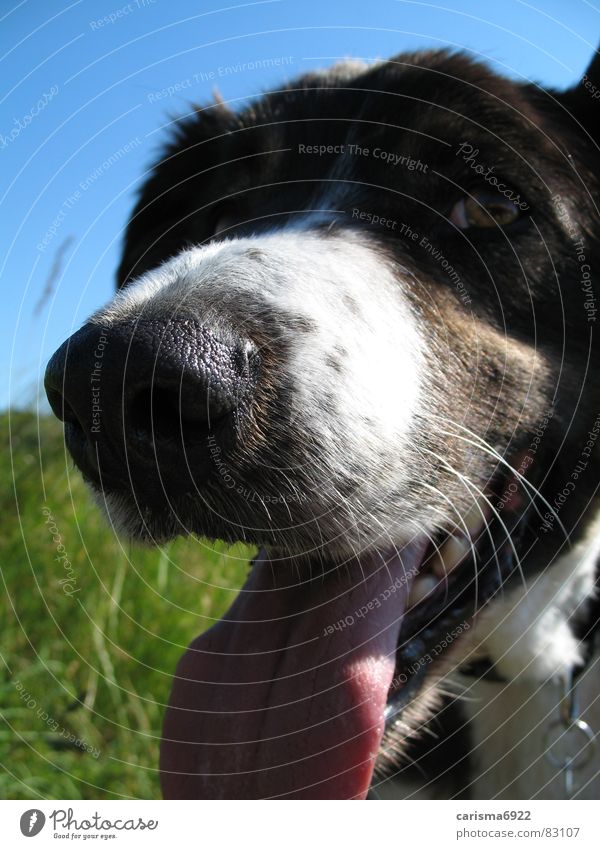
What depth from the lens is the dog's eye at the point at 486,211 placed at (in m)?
2.18

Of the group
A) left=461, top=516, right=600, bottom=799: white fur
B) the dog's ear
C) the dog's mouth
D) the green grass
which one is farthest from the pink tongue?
the dog's ear

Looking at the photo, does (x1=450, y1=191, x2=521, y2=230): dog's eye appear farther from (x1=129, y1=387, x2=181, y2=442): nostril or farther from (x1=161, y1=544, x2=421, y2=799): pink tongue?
(x1=129, y1=387, x2=181, y2=442): nostril

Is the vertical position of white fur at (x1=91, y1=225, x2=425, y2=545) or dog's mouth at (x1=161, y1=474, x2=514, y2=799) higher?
white fur at (x1=91, y1=225, x2=425, y2=545)

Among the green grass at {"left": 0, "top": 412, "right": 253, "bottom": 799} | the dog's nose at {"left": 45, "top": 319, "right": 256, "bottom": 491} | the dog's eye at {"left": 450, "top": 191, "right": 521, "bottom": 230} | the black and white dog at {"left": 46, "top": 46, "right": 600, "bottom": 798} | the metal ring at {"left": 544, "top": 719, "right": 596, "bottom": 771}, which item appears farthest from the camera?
the green grass at {"left": 0, "top": 412, "right": 253, "bottom": 799}

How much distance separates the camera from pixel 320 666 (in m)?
1.93

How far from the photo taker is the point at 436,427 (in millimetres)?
1978

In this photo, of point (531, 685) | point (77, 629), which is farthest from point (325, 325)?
point (77, 629)

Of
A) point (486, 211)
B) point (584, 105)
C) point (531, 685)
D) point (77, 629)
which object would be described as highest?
point (584, 105)

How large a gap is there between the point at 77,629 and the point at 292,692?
180 centimetres

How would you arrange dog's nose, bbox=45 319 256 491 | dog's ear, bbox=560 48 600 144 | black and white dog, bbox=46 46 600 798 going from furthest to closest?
dog's ear, bbox=560 48 600 144 → black and white dog, bbox=46 46 600 798 → dog's nose, bbox=45 319 256 491

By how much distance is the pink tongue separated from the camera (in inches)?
73.3

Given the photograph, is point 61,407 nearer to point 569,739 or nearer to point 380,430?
point 380,430

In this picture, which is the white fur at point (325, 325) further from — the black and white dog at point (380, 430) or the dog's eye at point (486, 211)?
the dog's eye at point (486, 211)
